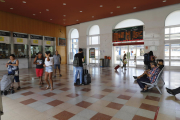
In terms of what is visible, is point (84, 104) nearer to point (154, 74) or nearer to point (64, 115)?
point (64, 115)

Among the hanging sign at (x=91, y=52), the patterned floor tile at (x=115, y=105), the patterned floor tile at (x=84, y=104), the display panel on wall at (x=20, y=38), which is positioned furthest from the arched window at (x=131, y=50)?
the patterned floor tile at (x=84, y=104)

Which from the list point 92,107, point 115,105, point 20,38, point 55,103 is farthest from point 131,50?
point 20,38

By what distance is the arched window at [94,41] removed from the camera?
14102 mm

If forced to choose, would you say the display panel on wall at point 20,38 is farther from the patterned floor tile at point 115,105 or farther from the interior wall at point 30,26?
the patterned floor tile at point 115,105

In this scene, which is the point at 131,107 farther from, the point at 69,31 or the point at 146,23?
the point at 69,31

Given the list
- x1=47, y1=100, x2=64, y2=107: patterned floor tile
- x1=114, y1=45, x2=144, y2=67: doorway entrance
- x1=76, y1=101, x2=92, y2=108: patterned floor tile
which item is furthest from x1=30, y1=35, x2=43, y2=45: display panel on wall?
x1=76, y1=101, x2=92, y2=108: patterned floor tile

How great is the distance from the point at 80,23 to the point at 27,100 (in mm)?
13117

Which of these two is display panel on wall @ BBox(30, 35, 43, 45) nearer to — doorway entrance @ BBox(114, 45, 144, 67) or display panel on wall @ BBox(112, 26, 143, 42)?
display panel on wall @ BBox(112, 26, 143, 42)

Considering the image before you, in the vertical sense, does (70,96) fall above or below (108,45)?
below

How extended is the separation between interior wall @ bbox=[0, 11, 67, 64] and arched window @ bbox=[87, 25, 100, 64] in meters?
4.00

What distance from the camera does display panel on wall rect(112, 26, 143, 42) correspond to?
11398 millimetres

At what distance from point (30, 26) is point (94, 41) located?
723 centimetres

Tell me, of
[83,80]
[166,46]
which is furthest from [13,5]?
[166,46]

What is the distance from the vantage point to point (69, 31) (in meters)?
16.6
